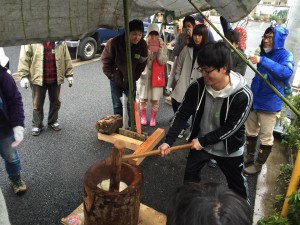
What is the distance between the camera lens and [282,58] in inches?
134

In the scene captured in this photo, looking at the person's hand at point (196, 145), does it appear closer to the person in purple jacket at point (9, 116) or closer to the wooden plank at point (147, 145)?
the wooden plank at point (147, 145)

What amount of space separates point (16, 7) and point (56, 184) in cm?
239

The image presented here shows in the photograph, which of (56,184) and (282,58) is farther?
(56,184)

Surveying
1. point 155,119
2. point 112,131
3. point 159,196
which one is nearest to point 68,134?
point 112,131

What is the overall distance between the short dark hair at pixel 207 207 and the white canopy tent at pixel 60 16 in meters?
1.87

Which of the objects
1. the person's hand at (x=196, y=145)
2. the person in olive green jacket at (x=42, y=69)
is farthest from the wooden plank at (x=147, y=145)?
the person in olive green jacket at (x=42, y=69)

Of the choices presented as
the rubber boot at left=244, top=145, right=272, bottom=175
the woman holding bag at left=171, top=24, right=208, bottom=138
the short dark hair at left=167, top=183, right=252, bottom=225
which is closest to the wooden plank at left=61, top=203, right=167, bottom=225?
the short dark hair at left=167, top=183, right=252, bottom=225

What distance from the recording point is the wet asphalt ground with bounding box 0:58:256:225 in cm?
323

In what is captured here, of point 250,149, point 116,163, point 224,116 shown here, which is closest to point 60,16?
point 116,163

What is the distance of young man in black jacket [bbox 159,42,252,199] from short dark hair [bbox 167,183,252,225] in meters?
1.36

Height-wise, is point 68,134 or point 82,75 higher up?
point 82,75

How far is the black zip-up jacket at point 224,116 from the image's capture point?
2576 mm

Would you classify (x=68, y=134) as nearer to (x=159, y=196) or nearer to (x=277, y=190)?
(x=159, y=196)

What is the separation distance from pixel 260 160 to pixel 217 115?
71.3 inches
